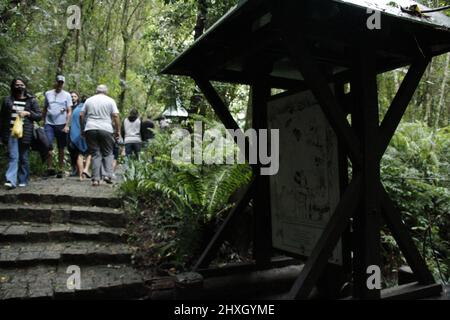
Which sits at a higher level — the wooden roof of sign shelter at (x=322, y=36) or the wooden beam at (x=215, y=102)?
the wooden roof of sign shelter at (x=322, y=36)

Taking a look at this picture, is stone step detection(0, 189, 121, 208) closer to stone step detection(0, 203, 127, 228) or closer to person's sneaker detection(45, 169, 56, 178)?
stone step detection(0, 203, 127, 228)

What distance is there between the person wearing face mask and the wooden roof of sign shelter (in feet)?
13.3

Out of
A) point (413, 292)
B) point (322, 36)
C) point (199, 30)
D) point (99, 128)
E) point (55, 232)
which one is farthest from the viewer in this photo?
point (199, 30)

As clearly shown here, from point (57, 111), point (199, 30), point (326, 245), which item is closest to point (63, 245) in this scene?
point (57, 111)

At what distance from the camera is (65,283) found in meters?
4.29

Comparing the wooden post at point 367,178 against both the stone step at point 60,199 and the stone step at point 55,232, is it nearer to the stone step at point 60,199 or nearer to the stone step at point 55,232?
the stone step at point 55,232

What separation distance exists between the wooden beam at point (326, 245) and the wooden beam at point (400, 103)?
531mm

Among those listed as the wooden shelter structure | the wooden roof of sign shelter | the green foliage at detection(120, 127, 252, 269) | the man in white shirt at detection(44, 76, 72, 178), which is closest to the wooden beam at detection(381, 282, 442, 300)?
the wooden shelter structure

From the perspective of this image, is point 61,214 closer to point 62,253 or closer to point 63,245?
point 63,245

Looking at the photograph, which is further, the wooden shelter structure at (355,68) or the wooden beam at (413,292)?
the wooden beam at (413,292)

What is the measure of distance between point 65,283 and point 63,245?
110 centimetres

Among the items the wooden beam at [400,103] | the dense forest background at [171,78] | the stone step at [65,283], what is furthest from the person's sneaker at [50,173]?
the wooden beam at [400,103]

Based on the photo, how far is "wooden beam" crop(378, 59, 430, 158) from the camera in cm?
313

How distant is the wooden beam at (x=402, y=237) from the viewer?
3.06m
